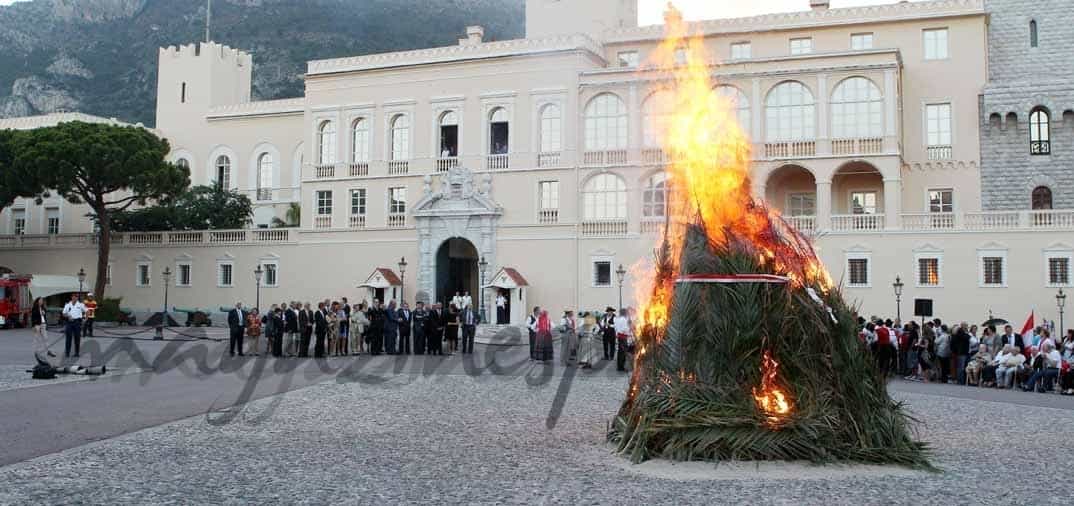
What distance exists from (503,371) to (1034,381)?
11929 mm

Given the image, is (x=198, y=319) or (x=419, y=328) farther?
(x=198, y=319)

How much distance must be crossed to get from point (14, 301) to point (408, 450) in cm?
4199

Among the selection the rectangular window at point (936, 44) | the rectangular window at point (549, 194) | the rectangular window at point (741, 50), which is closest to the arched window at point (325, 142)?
the rectangular window at point (549, 194)

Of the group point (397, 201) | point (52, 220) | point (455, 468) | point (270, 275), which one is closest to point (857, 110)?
point (397, 201)

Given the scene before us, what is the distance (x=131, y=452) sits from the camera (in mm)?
11164

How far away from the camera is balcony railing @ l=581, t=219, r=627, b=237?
45.2 meters

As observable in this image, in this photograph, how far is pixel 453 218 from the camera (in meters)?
47.9

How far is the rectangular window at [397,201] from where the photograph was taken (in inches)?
1955

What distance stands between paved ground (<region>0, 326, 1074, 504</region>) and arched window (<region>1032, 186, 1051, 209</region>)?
92.0 feet

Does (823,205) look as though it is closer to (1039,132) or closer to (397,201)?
(1039,132)

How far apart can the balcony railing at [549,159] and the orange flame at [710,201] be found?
33.3 m

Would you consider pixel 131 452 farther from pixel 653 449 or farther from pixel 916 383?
pixel 916 383

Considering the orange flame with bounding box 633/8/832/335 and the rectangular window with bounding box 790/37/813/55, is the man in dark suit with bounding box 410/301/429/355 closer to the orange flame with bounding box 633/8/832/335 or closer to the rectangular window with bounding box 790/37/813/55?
the orange flame with bounding box 633/8/832/335

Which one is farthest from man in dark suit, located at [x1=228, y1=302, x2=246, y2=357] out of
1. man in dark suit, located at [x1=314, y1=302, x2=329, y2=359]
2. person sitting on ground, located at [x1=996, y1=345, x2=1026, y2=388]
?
person sitting on ground, located at [x1=996, y1=345, x2=1026, y2=388]
